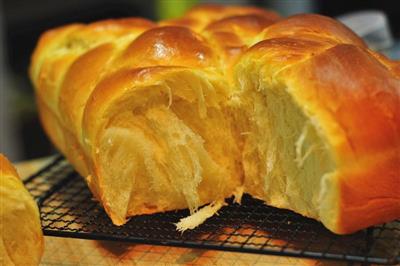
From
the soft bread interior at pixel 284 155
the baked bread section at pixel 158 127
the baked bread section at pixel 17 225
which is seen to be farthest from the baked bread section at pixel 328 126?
the baked bread section at pixel 17 225

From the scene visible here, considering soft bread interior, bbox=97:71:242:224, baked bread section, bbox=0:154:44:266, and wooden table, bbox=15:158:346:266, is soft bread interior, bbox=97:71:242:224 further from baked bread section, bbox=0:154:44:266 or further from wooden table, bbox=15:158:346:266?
baked bread section, bbox=0:154:44:266

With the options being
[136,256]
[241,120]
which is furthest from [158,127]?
[136,256]

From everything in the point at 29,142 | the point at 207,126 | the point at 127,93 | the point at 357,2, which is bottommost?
the point at 29,142

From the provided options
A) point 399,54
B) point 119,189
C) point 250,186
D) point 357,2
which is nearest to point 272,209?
point 250,186

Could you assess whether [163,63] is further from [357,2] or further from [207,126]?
[357,2]

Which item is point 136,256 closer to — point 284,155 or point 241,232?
point 241,232

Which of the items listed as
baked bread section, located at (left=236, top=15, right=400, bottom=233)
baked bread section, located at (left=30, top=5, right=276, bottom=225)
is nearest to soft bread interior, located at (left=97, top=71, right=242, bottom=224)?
baked bread section, located at (left=30, top=5, right=276, bottom=225)

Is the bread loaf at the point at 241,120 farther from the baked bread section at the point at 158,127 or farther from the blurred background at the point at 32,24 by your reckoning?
the blurred background at the point at 32,24
